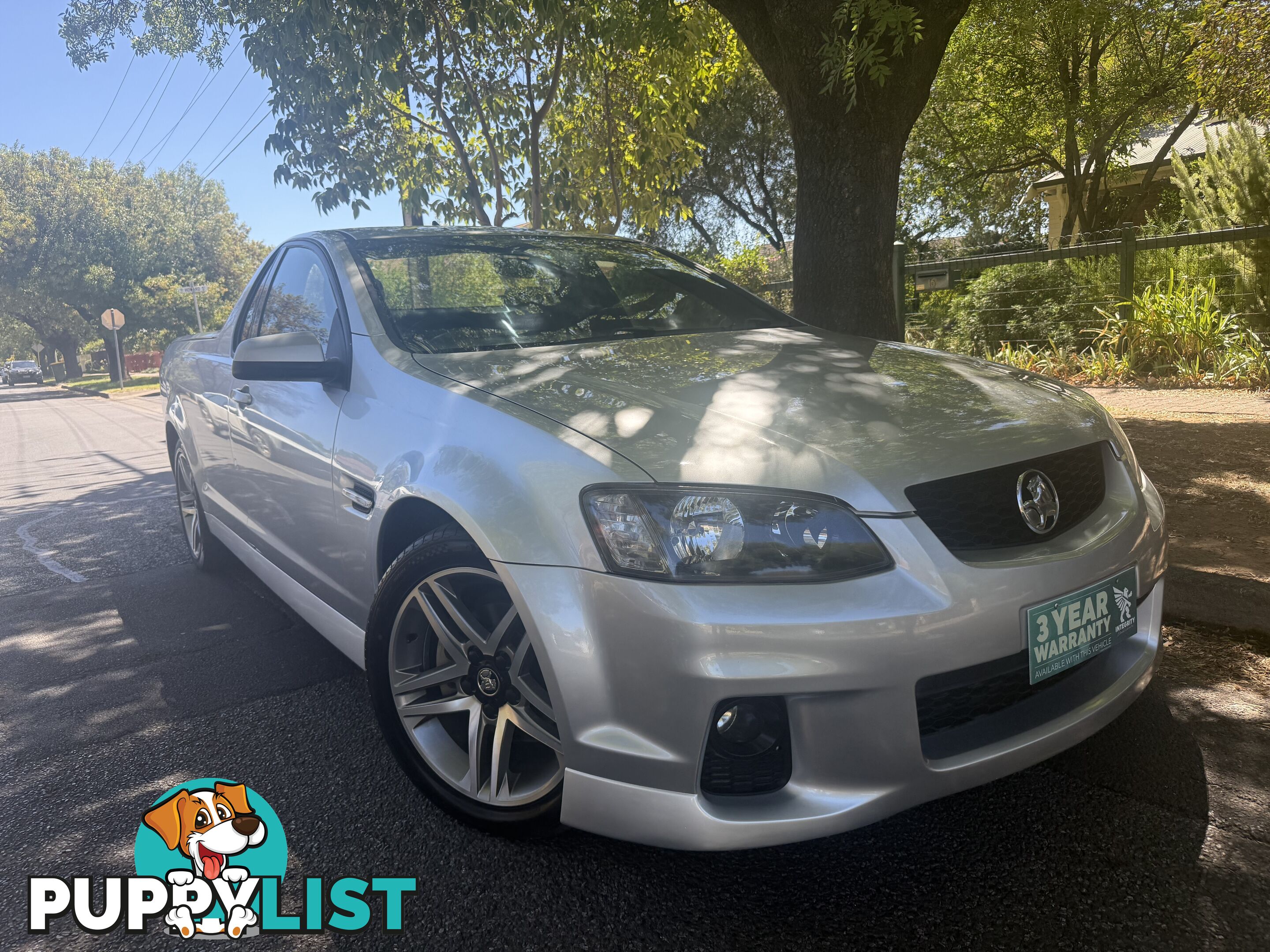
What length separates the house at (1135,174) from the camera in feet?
76.2

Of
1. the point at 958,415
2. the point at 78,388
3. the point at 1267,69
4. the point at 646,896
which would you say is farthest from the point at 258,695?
the point at 78,388

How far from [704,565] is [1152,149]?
101 feet

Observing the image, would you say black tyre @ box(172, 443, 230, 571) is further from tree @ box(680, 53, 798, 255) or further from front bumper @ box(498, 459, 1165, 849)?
tree @ box(680, 53, 798, 255)

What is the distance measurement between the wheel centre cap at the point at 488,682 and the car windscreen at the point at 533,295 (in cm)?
100

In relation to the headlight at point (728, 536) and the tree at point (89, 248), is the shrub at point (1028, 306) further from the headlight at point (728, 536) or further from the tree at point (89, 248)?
the tree at point (89, 248)

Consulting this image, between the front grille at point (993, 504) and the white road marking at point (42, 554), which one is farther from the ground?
the front grille at point (993, 504)

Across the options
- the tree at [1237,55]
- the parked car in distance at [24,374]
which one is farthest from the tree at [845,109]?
the parked car in distance at [24,374]

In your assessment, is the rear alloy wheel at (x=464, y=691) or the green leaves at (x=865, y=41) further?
the green leaves at (x=865, y=41)

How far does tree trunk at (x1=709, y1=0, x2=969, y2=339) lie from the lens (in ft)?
16.3

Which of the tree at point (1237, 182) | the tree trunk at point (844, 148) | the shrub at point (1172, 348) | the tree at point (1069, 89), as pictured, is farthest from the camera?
the tree at point (1069, 89)

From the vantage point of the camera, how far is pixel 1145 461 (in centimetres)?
546

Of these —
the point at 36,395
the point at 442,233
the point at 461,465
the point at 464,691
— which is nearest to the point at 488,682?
the point at 464,691

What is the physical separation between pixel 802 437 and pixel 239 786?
6.03ft

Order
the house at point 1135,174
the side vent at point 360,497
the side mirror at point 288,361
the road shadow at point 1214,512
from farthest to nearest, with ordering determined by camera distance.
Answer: the house at point 1135,174 < the road shadow at point 1214,512 < the side mirror at point 288,361 < the side vent at point 360,497
